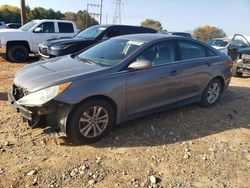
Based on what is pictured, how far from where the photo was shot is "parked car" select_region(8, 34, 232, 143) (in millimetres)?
4184

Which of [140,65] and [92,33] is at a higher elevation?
[92,33]

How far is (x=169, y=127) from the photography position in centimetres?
526

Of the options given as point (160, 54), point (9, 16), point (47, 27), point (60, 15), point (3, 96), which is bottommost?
point (3, 96)

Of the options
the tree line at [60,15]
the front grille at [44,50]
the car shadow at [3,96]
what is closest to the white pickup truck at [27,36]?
the front grille at [44,50]

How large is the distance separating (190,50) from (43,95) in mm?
3151

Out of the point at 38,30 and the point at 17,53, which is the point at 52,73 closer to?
the point at 17,53

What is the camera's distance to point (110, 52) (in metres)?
5.26

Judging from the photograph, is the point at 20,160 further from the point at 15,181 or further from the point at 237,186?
the point at 237,186

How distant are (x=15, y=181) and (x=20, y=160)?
0.48m

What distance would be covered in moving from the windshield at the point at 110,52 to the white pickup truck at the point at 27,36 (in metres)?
7.63

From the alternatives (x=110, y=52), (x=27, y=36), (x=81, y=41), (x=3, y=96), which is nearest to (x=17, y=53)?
(x=27, y=36)

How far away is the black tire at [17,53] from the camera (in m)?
12.3

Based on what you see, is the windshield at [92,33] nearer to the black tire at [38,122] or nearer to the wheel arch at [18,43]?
the wheel arch at [18,43]

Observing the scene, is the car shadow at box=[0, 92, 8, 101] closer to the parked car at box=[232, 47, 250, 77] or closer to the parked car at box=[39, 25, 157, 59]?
the parked car at box=[39, 25, 157, 59]
